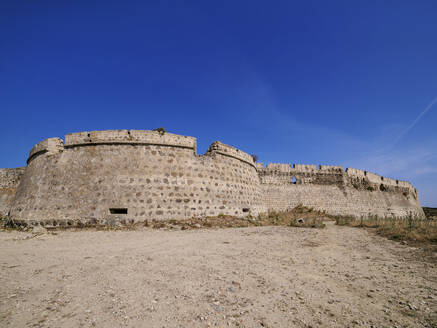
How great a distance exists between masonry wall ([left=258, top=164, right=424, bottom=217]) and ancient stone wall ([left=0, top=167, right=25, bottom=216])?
1969 cm

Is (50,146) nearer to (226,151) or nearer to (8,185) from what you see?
(226,151)

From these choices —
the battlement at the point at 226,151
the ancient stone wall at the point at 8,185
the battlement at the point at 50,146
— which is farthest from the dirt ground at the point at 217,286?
the ancient stone wall at the point at 8,185

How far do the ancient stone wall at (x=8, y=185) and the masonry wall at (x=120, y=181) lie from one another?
6.71m

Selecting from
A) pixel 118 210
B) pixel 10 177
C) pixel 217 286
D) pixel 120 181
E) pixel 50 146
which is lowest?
pixel 217 286

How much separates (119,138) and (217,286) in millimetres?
9287

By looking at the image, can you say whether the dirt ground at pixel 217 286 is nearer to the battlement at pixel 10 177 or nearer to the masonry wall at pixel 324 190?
the masonry wall at pixel 324 190

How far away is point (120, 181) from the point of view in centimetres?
984

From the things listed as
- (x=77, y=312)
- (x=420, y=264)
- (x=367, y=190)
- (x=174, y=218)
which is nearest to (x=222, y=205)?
(x=174, y=218)

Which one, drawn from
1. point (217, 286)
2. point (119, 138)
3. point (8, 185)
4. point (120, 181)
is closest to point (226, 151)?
point (119, 138)

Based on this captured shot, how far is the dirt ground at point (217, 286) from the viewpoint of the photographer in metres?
2.42

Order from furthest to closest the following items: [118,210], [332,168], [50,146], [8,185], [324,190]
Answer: [332,168] < [324,190] < [8,185] < [50,146] < [118,210]


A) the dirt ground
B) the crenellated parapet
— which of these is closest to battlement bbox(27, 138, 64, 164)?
the dirt ground

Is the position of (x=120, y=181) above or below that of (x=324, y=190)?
below

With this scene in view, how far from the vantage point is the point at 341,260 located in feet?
15.1
